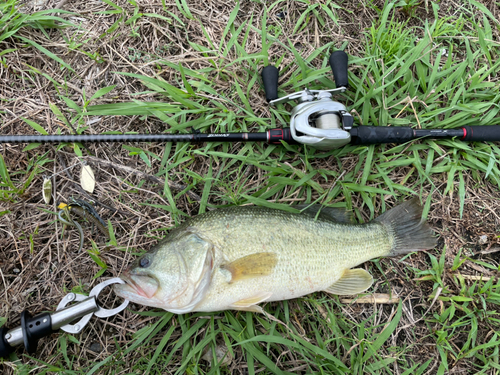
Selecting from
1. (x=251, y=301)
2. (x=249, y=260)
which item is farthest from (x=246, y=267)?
(x=251, y=301)

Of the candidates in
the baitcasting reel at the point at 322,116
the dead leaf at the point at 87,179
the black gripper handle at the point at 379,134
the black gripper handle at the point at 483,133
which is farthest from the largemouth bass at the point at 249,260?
the black gripper handle at the point at 483,133

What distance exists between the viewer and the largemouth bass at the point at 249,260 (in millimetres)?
2463

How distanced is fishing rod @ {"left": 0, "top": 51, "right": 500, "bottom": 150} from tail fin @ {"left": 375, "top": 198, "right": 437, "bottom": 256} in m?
0.69

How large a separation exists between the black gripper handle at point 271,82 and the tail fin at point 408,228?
5.31 ft

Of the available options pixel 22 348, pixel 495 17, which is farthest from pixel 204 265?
pixel 495 17

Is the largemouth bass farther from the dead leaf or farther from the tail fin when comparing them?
the dead leaf

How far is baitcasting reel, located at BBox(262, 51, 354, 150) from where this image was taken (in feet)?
9.10

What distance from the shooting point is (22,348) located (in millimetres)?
2867

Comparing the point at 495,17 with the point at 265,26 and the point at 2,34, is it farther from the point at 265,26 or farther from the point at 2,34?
the point at 2,34

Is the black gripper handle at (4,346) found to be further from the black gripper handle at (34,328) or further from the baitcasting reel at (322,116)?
the baitcasting reel at (322,116)

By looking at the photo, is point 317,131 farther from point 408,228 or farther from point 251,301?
point 251,301

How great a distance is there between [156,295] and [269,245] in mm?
993

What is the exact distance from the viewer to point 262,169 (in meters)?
3.19

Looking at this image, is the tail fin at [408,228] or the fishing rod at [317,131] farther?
the tail fin at [408,228]
